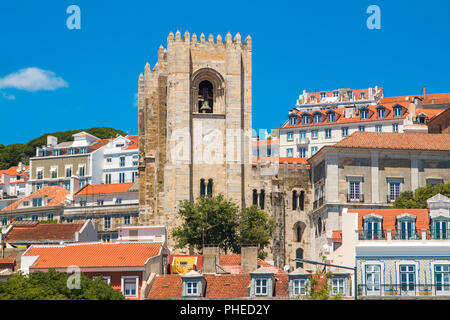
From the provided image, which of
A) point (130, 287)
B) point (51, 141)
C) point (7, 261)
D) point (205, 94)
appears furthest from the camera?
point (51, 141)

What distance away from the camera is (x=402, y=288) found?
5997 cm

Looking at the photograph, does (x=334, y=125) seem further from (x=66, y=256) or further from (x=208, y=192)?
(x=66, y=256)

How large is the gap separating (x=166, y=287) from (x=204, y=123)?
1305 inches

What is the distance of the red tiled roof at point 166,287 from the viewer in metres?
62.1

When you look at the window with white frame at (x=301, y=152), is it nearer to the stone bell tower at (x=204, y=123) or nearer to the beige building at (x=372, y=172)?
the stone bell tower at (x=204, y=123)

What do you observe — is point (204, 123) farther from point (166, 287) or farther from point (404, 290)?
point (404, 290)

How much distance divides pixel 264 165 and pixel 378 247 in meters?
35.6

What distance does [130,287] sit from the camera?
63.8 metres

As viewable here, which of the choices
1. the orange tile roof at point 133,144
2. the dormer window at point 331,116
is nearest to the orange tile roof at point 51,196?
the orange tile roof at point 133,144

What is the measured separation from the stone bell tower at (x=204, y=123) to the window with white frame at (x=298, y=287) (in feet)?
101

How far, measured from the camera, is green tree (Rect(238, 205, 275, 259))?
282 ft

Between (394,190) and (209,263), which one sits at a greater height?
(394,190)

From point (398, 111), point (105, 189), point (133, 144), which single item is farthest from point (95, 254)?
point (133, 144)
